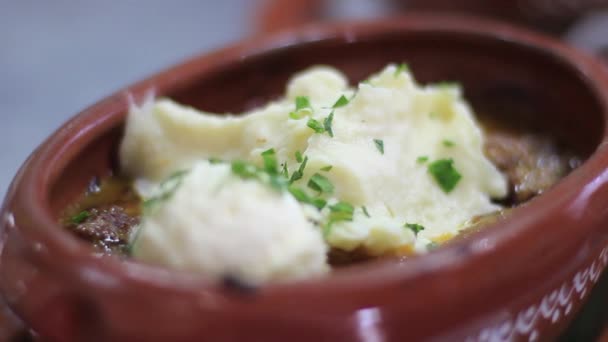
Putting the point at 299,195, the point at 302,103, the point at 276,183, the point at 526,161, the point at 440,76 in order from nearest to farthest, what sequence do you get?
the point at 276,183 → the point at 299,195 → the point at 302,103 → the point at 526,161 → the point at 440,76

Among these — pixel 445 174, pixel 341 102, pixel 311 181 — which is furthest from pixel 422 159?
pixel 311 181

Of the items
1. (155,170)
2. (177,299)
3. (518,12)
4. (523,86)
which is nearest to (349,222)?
(177,299)

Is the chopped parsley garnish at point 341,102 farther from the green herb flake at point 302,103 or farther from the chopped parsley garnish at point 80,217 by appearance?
the chopped parsley garnish at point 80,217

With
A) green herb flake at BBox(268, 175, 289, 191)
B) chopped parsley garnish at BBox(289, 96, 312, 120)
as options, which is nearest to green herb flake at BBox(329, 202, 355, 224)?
green herb flake at BBox(268, 175, 289, 191)

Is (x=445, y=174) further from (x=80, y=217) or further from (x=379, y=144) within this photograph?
(x=80, y=217)

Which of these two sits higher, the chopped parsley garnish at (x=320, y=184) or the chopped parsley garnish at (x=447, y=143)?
the chopped parsley garnish at (x=447, y=143)

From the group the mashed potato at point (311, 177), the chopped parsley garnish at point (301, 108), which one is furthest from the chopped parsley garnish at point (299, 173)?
the chopped parsley garnish at point (301, 108)

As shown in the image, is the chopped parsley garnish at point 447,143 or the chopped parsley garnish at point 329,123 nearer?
the chopped parsley garnish at point 329,123
